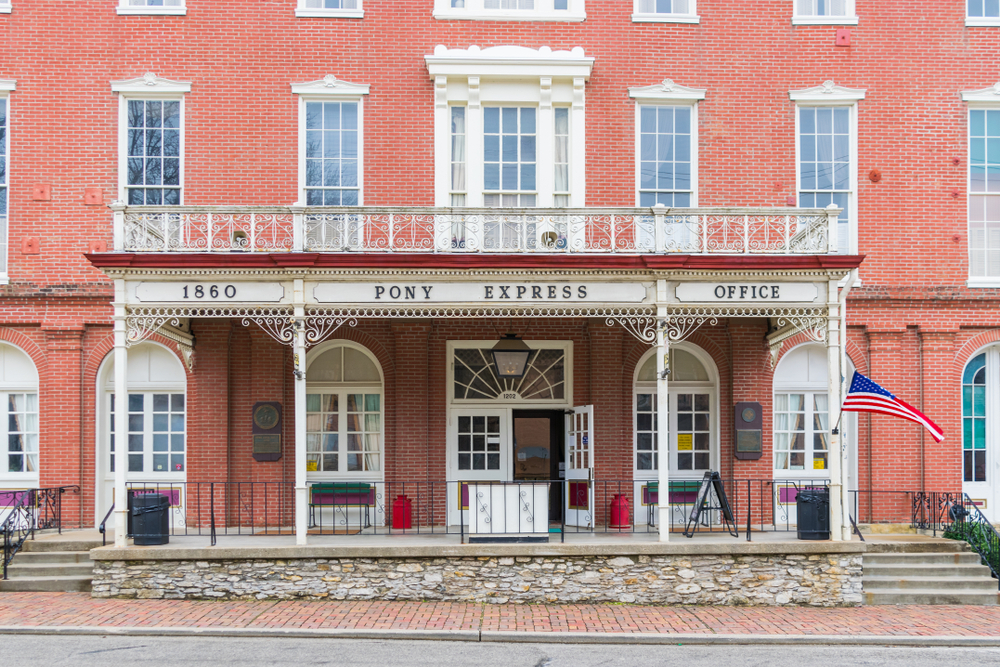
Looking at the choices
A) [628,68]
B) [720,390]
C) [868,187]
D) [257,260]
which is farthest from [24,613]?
[868,187]

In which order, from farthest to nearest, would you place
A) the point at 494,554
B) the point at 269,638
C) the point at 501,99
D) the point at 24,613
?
the point at 501,99 → the point at 494,554 → the point at 24,613 → the point at 269,638

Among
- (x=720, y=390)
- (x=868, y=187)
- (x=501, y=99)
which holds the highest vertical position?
(x=501, y=99)

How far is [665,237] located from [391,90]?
5737 mm

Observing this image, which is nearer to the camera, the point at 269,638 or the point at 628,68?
the point at 269,638

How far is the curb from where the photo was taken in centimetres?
1024

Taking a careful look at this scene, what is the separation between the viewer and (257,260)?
11914mm

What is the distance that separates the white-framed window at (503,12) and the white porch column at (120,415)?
717cm

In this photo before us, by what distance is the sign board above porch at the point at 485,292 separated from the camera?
1216 centimetres

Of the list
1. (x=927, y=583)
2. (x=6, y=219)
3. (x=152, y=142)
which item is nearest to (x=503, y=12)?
(x=152, y=142)

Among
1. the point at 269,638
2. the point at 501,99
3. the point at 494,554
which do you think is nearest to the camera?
the point at 269,638

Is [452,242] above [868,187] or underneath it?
underneath

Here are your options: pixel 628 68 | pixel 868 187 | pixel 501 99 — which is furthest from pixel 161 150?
pixel 868 187

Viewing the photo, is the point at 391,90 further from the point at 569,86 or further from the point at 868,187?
the point at 868,187

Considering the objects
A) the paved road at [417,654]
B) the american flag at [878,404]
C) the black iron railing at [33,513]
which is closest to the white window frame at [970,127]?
the american flag at [878,404]
